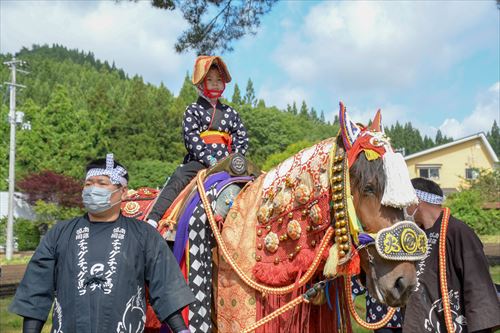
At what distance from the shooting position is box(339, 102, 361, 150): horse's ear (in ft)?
10.7

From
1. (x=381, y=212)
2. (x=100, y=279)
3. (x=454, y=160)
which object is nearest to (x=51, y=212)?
(x=100, y=279)

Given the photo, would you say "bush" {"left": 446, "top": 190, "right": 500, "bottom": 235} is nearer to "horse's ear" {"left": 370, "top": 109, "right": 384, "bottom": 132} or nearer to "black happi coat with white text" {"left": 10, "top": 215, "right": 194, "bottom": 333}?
"horse's ear" {"left": 370, "top": 109, "right": 384, "bottom": 132}

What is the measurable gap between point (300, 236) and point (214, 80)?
1.72 metres

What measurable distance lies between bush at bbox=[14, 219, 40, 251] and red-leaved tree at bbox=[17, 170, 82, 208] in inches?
64.1

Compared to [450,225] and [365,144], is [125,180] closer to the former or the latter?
[365,144]

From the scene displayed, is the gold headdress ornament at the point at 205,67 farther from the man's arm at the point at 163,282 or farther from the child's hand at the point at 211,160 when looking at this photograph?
the man's arm at the point at 163,282

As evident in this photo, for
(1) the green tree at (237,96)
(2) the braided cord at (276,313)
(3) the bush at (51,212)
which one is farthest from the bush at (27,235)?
(1) the green tree at (237,96)

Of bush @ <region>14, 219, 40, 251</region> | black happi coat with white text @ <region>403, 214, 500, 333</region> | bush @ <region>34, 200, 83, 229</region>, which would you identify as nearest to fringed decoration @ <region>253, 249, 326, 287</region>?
black happi coat with white text @ <region>403, 214, 500, 333</region>

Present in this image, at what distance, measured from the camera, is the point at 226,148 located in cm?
455

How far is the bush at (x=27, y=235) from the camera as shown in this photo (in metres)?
29.4

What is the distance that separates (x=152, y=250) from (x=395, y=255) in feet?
4.21

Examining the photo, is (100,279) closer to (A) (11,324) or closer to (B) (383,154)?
(B) (383,154)

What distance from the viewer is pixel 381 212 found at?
10.2 feet

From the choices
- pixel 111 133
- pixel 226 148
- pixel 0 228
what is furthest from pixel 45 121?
pixel 226 148
